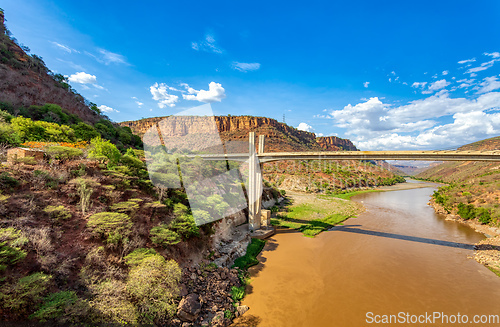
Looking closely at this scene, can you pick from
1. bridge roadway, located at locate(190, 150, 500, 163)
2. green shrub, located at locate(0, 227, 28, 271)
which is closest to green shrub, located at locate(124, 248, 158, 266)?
green shrub, located at locate(0, 227, 28, 271)

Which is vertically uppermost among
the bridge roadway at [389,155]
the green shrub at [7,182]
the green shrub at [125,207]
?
the bridge roadway at [389,155]

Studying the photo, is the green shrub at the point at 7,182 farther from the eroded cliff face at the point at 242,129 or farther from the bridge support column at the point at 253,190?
the eroded cliff face at the point at 242,129

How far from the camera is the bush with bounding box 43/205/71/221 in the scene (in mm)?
7828

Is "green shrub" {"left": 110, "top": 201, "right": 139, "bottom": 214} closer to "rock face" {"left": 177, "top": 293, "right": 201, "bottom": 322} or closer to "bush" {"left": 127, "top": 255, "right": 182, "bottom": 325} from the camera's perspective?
"bush" {"left": 127, "top": 255, "right": 182, "bottom": 325}

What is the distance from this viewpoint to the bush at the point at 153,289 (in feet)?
21.4

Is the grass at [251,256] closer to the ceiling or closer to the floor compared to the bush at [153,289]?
closer to the floor

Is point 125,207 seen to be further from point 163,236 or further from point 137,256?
point 137,256

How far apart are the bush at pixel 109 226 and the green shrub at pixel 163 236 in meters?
Answer: 1.16

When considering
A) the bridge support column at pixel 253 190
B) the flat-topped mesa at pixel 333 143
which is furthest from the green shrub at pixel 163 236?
the flat-topped mesa at pixel 333 143

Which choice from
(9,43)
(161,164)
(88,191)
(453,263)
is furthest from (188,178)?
(9,43)

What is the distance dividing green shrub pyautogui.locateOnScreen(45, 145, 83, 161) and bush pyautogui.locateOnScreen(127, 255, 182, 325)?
8.53 meters

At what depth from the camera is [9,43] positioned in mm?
30766

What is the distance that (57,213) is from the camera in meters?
7.99

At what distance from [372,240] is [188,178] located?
55.5 feet
